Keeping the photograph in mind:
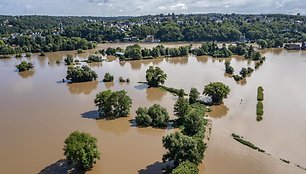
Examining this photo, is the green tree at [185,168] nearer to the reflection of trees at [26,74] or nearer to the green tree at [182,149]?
the green tree at [182,149]

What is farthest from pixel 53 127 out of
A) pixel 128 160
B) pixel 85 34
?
pixel 85 34

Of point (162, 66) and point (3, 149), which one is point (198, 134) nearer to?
point (3, 149)

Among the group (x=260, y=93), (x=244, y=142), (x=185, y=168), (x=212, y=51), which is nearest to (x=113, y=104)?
(x=244, y=142)

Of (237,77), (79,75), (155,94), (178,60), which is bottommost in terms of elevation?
(155,94)

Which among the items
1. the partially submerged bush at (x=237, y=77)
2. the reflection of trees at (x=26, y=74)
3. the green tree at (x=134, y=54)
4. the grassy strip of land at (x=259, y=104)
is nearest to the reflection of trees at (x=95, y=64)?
the green tree at (x=134, y=54)

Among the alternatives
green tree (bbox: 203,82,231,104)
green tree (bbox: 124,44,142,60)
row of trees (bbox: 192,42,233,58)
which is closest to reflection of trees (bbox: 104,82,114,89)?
green tree (bbox: 203,82,231,104)

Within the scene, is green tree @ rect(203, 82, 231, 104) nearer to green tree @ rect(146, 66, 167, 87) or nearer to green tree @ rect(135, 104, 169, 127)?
green tree @ rect(135, 104, 169, 127)

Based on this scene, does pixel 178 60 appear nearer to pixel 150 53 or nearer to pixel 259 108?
pixel 150 53

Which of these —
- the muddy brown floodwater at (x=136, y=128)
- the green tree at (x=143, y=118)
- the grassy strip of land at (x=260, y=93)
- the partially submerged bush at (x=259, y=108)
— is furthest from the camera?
the grassy strip of land at (x=260, y=93)
